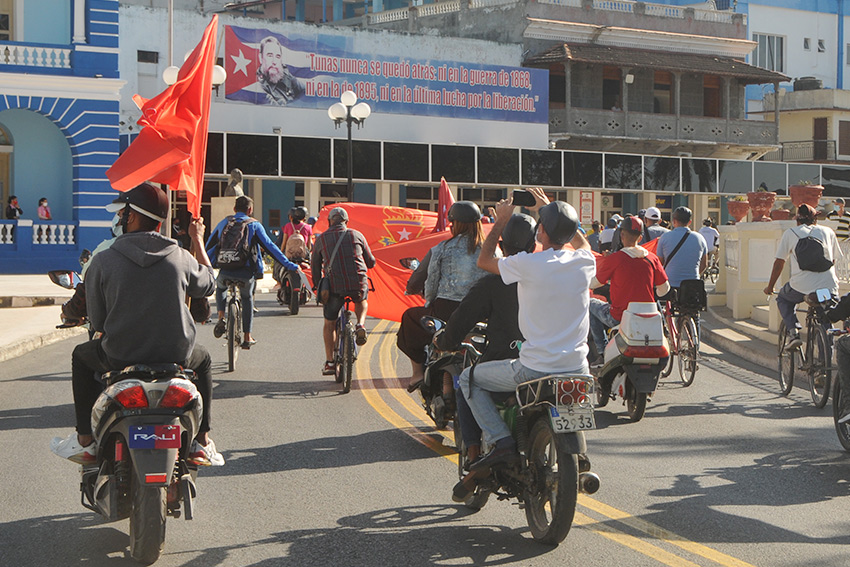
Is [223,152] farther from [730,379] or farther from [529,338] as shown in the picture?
[529,338]

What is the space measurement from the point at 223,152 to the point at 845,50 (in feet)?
122

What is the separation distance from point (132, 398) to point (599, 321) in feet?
21.2

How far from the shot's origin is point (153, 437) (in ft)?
17.2

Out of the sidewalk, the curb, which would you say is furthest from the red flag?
the sidewalk

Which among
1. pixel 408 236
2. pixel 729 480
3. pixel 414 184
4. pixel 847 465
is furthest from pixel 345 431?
Answer: pixel 414 184

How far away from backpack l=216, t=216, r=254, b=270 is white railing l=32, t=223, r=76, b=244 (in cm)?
1982

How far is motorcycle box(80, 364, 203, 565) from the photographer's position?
17.0 ft

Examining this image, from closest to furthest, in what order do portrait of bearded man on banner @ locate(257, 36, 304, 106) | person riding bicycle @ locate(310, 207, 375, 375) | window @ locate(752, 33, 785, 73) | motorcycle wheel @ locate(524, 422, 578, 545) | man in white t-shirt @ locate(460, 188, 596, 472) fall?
motorcycle wheel @ locate(524, 422, 578, 545)
man in white t-shirt @ locate(460, 188, 596, 472)
person riding bicycle @ locate(310, 207, 375, 375)
portrait of bearded man on banner @ locate(257, 36, 304, 106)
window @ locate(752, 33, 785, 73)

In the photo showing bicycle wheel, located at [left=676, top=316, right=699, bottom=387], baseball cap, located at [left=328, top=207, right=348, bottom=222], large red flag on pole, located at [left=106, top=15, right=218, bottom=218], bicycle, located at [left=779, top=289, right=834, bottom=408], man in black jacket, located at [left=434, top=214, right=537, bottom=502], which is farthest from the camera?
bicycle wheel, located at [left=676, top=316, right=699, bottom=387]

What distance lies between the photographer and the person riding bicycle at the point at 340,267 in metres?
11.4

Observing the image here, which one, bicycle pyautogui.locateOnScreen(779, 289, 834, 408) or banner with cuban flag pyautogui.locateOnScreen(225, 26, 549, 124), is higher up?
banner with cuban flag pyautogui.locateOnScreen(225, 26, 549, 124)

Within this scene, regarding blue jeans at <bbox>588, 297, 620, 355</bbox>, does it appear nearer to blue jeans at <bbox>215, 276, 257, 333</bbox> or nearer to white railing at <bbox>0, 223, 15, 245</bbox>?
blue jeans at <bbox>215, 276, 257, 333</bbox>

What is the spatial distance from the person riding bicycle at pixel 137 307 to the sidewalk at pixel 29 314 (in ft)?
28.0

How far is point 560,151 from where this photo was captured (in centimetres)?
4350
